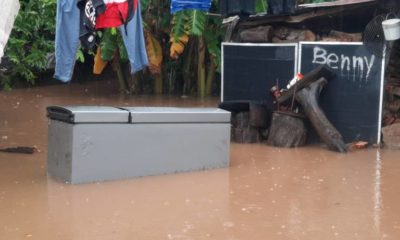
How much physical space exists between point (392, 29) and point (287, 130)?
2.15m

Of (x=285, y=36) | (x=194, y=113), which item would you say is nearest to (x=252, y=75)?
(x=285, y=36)

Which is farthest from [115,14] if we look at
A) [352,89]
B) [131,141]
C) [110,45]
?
[110,45]

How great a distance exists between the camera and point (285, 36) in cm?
1161

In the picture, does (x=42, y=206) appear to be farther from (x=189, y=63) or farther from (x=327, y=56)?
(x=189, y=63)

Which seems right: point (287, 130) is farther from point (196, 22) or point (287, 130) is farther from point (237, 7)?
point (196, 22)

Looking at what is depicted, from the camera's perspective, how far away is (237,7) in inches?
421

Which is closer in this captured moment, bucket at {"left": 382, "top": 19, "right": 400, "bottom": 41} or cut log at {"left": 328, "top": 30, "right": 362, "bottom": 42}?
bucket at {"left": 382, "top": 19, "right": 400, "bottom": 41}

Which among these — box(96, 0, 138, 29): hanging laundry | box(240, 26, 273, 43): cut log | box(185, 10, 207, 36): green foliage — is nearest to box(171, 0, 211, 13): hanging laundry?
box(240, 26, 273, 43): cut log

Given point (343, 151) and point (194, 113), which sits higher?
point (194, 113)

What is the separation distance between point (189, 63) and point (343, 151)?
8.29m

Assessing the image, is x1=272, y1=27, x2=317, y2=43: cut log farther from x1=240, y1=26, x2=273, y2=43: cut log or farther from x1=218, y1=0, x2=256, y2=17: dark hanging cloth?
x1=218, y1=0, x2=256, y2=17: dark hanging cloth

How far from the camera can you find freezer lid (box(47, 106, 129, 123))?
762cm

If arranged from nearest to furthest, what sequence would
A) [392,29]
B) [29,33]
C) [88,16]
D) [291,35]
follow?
[88,16], [392,29], [291,35], [29,33]

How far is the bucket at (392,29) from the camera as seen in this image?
10.1 meters
